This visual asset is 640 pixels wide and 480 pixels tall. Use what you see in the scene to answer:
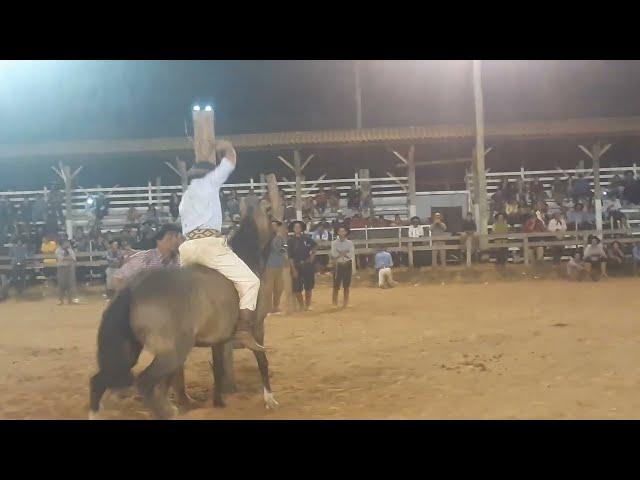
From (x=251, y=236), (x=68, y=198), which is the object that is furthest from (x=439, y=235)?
(x=251, y=236)

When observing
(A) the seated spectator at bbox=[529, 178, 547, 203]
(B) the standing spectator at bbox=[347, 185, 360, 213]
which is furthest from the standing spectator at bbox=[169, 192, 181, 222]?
(A) the seated spectator at bbox=[529, 178, 547, 203]

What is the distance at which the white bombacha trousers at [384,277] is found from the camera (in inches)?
603

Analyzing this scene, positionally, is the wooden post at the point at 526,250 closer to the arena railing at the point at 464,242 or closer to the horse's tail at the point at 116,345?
the arena railing at the point at 464,242

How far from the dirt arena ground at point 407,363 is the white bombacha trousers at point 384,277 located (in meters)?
3.11

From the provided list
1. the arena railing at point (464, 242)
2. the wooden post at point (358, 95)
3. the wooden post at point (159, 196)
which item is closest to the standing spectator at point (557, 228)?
the arena railing at point (464, 242)

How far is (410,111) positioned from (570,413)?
20.3 meters

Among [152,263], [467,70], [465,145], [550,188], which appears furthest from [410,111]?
[152,263]

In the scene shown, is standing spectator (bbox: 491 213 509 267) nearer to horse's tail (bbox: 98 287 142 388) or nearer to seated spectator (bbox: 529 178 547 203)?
seated spectator (bbox: 529 178 547 203)

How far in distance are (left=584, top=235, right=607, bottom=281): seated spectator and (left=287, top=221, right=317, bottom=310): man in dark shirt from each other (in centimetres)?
724

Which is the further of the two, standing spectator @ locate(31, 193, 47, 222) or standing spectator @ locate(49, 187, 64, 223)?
standing spectator @ locate(49, 187, 64, 223)

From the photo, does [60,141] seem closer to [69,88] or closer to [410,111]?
[69,88]

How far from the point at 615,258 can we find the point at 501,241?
2944 mm

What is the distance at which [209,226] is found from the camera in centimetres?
545

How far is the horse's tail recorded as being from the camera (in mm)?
4781
